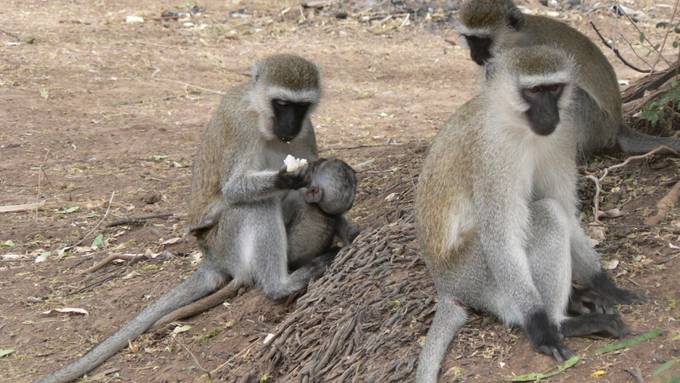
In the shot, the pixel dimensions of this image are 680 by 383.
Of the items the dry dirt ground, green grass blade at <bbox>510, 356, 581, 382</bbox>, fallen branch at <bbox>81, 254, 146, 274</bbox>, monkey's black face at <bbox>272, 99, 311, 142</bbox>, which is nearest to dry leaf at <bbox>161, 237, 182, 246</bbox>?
the dry dirt ground

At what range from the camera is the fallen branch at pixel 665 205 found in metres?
5.97

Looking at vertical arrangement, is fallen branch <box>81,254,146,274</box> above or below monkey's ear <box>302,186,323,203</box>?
below

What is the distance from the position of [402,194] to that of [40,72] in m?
7.48

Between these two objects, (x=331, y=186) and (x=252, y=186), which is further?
(x=331, y=186)

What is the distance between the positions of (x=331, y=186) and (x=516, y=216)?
1912mm

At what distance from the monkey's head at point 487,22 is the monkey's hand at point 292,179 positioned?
2.10m

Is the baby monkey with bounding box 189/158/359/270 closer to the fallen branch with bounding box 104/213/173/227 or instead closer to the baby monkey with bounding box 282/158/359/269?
the baby monkey with bounding box 282/158/359/269

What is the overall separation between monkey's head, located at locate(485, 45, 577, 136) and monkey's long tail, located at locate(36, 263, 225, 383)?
2.79 m

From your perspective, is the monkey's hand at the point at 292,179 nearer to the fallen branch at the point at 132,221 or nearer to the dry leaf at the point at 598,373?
the dry leaf at the point at 598,373

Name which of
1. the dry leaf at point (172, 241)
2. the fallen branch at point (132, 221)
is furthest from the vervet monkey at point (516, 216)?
the fallen branch at point (132, 221)

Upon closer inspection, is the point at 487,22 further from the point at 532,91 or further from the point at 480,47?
the point at 532,91

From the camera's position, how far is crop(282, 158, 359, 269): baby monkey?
6.55m

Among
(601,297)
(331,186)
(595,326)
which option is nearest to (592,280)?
(601,297)

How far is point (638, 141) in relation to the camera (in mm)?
6949
